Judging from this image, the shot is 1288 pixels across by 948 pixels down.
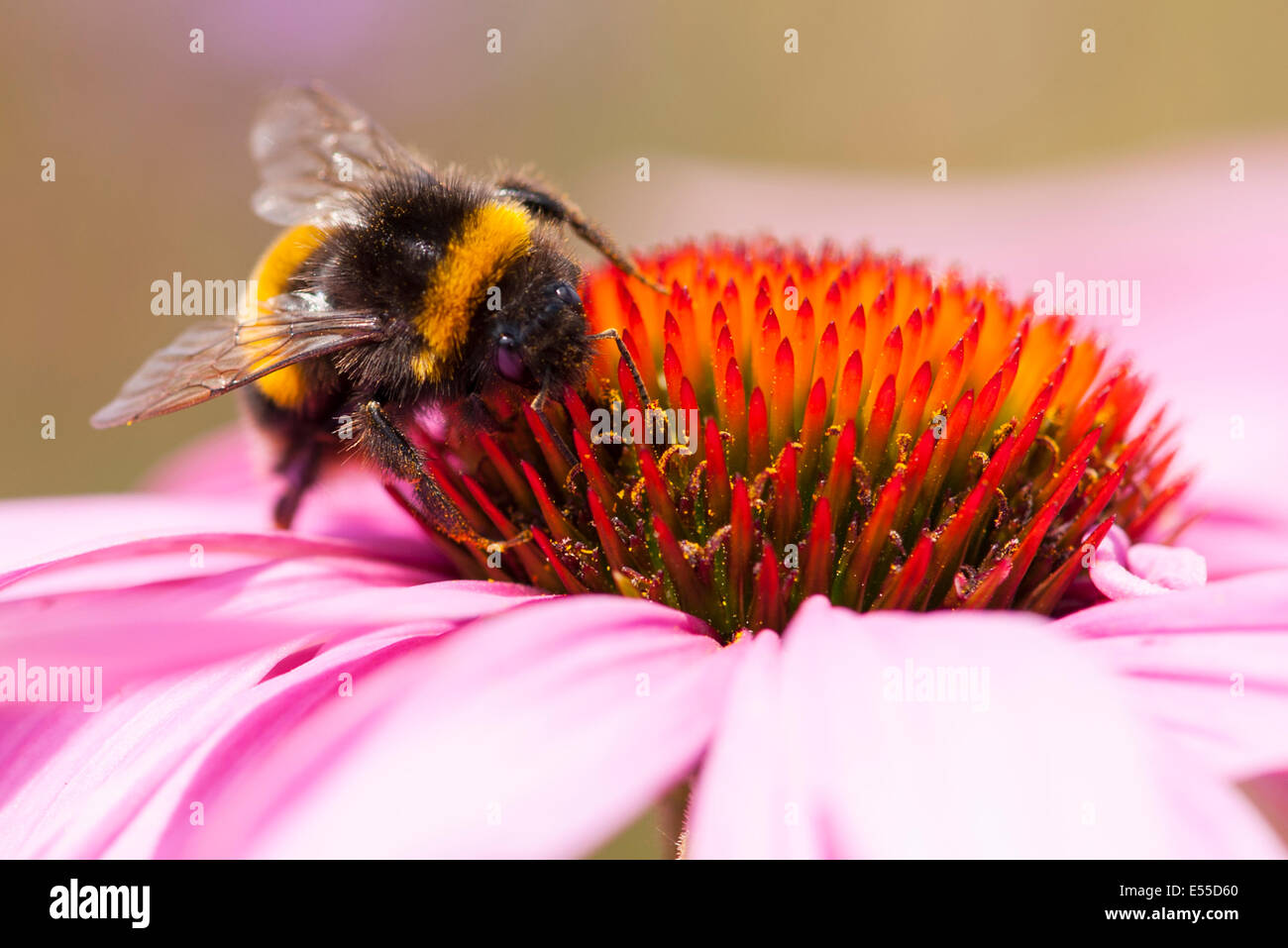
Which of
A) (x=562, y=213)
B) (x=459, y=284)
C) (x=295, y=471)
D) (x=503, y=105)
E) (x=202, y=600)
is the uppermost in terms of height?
(x=503, y=105)

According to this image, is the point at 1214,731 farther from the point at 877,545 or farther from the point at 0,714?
the point at 0,714

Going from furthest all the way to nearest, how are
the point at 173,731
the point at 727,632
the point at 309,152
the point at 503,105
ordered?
1. the point at 503,105
2. the point at 309,152
3. the point at 727,632
4. the point at 173,731

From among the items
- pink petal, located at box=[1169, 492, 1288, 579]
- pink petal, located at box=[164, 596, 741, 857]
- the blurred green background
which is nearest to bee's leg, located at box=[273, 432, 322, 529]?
pink petal, located at box=[164, 596, 741, 857]

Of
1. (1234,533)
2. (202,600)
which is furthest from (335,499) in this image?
(1234,533)

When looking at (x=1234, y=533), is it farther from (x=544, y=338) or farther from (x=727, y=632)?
(x=544, y=338)

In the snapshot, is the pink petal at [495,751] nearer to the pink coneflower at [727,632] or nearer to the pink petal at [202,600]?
the pink coneflower at [727,632]
